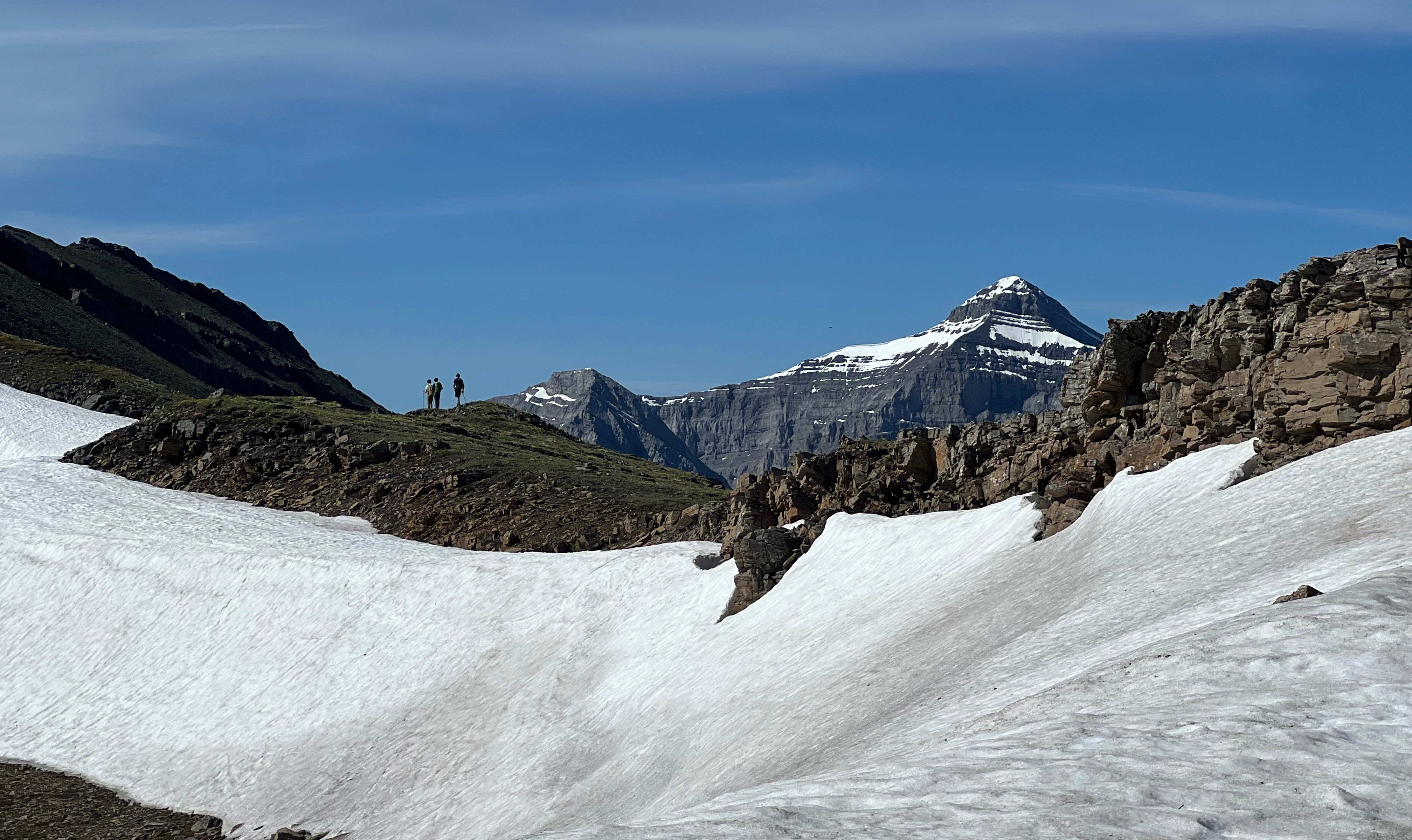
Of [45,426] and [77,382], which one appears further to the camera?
[77,382]

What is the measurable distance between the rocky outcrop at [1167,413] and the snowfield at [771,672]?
1.19m

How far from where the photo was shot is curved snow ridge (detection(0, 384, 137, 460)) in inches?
3457

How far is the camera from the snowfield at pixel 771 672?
12211 mm

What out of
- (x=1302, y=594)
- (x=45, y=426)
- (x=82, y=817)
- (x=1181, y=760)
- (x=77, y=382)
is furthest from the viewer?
(x=77, y=382)

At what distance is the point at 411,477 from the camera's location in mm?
71375

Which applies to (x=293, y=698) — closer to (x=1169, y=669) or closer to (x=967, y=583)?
(x=967, y=583)

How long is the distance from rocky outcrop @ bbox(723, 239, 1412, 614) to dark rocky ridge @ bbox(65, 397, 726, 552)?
10.3 metres

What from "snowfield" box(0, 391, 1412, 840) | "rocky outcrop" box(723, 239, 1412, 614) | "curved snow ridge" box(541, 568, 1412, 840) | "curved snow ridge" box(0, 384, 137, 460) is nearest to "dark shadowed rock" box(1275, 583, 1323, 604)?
"snowfield" box(0, 391, 1412, 840)

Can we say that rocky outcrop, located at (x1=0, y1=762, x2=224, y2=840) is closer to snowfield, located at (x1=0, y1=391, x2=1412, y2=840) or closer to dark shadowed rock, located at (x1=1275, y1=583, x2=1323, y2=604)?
snowfield, located at (x1=0, y1=391, x2=1412, y2=840)

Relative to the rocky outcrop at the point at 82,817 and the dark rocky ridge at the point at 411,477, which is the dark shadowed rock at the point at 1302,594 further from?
the dark rocky ridge at the point at 411,477

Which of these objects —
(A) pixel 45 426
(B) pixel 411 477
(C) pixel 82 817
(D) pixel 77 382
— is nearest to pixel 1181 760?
(C) pixel 82 817

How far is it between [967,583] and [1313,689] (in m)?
15.6

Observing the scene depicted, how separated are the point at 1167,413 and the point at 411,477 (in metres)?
49.1

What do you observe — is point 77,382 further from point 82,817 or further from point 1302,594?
point 1302,594
